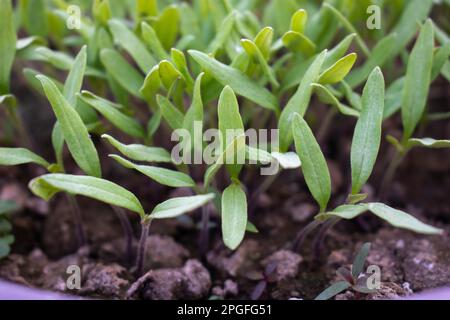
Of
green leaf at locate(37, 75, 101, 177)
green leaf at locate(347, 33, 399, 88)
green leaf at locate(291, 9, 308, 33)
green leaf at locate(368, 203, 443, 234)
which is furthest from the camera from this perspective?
green leaf at locate(347, 33, 399, 88)

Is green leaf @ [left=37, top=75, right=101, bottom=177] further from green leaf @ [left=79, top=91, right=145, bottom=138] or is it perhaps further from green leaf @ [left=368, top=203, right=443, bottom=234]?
green leaf @ [left=368, top=203, right=443, bottom=234]

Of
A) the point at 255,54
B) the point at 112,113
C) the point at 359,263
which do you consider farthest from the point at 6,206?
the point at 359,263

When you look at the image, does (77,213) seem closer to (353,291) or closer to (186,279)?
(186,279)

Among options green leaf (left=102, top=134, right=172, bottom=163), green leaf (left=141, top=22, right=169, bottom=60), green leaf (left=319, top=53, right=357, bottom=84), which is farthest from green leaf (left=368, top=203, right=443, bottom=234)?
green leaf (left=141, top=22, right=169, bottom=60)

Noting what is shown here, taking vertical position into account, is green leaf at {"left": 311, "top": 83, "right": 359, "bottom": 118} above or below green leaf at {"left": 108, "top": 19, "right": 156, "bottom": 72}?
below

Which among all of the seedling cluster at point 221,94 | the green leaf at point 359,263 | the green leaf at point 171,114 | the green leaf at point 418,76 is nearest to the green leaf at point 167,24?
the seedling cluster at point 221,94

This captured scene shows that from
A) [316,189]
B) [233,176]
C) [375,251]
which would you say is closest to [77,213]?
[233,176]

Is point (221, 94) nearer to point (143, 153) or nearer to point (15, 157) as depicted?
point (143, 153)
